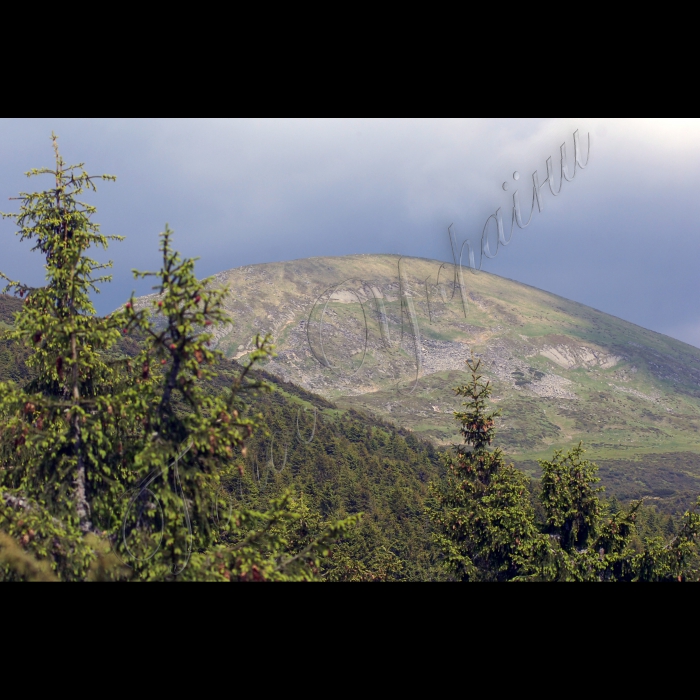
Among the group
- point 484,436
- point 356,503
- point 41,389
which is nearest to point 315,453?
point 356,503

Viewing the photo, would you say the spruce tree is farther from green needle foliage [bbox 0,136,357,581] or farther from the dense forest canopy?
green needle foliage [bbox 0,136,357,581]

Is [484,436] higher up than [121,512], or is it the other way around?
[484,436]

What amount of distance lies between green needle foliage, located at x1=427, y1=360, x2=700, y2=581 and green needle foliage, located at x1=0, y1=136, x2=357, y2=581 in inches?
435

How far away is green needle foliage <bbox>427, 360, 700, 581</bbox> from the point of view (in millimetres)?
20828

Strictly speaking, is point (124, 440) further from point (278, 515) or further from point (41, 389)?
point (278, 515)

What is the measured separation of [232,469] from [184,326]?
3069 millimetres

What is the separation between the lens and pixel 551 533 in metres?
23.1

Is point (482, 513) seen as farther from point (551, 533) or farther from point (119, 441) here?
point (119, 441)

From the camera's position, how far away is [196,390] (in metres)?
12.3

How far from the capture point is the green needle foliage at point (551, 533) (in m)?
20.8

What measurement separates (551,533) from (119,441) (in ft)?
50.8

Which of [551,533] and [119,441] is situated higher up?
[119,441]

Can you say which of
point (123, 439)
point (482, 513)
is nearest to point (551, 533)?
point (482, 513)

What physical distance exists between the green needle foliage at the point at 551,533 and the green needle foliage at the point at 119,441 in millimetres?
11052
